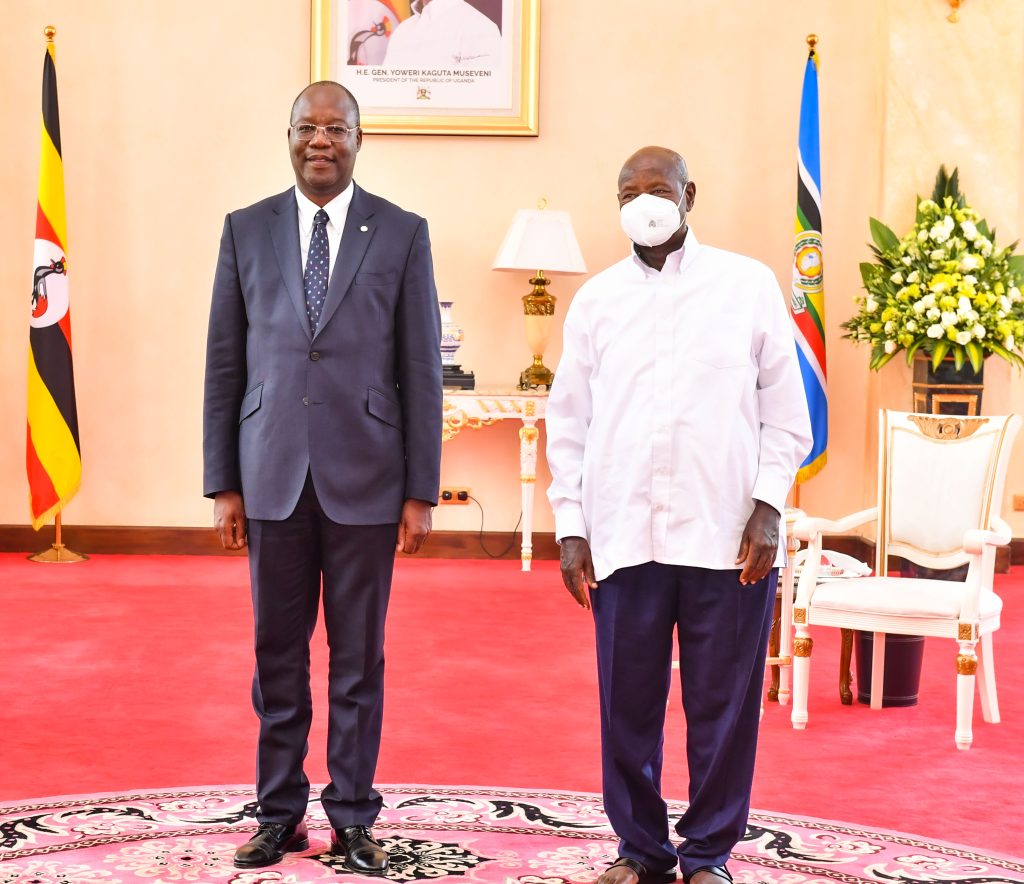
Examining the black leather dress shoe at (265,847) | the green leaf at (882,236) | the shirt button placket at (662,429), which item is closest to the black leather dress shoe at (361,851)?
the black leather dress shoe at (265,847)

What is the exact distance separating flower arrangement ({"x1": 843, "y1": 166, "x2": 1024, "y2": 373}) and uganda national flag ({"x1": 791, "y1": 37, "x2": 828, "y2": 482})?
229 millimetres

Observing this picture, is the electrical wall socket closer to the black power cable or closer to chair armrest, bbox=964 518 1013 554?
the black power cable

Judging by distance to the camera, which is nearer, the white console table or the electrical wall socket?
the white console table

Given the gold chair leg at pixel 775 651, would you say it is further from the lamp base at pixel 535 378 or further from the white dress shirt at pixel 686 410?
the lamp base at pixel 535 378

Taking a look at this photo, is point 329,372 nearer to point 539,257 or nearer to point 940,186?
point 539,257

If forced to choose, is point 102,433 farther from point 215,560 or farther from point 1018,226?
point 1018,226

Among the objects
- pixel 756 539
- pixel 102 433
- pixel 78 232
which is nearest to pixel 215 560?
pixel 102 433

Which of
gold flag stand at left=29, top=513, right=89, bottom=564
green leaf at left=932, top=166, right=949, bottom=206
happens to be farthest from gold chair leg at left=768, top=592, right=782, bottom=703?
gold flag stand at left=29, top=513, right=89, bottom=564

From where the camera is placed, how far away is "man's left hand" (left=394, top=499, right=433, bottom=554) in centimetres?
281

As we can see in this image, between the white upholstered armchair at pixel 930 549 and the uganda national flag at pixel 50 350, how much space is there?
13.7 ft

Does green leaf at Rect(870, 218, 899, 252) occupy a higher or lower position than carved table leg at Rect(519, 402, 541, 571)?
higher

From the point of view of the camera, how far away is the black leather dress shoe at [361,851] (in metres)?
2.77

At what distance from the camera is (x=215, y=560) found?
7.18 meters

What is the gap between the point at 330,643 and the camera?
9.37 ft
